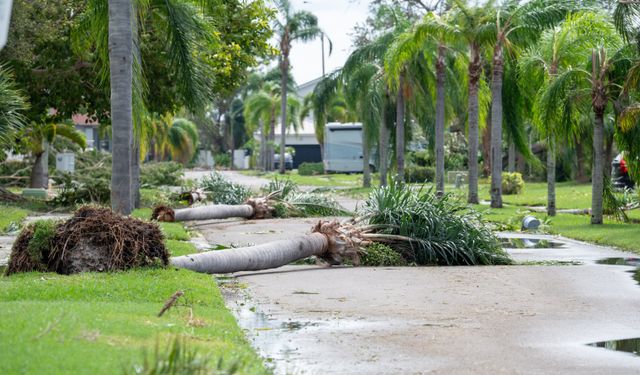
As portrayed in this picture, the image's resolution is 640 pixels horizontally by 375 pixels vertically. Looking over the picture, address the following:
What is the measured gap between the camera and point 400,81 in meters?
38.5

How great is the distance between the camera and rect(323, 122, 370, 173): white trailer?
6950cm

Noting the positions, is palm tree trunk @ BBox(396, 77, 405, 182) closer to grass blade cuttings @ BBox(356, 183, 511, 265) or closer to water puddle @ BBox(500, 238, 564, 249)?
water puddle @ BBox(500, 238, 564, 249)

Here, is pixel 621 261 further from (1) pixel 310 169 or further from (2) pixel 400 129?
(1) pixel 310 169

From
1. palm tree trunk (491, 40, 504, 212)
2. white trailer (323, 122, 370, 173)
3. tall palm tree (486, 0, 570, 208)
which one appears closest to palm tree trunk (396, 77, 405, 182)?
palm tree trunk (491, 40, 504, 212)

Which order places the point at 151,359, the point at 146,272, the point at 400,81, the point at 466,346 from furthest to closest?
the point at 400,81 → the point at 146,272 → the point at 466,346 → the point at 151,359

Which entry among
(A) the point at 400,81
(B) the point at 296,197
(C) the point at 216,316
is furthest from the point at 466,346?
(A) the point at 400,81

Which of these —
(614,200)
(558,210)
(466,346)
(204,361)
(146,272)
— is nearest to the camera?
(204,361)

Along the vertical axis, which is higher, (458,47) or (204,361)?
(458,47)

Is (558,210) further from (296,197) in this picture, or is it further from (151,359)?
(151,359)

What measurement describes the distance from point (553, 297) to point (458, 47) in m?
21.7

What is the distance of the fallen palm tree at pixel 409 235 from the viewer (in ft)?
53.4

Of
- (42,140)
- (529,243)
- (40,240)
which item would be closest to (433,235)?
(529,243)

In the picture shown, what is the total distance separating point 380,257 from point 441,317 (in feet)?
18.0

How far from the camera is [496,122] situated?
3086 cm
